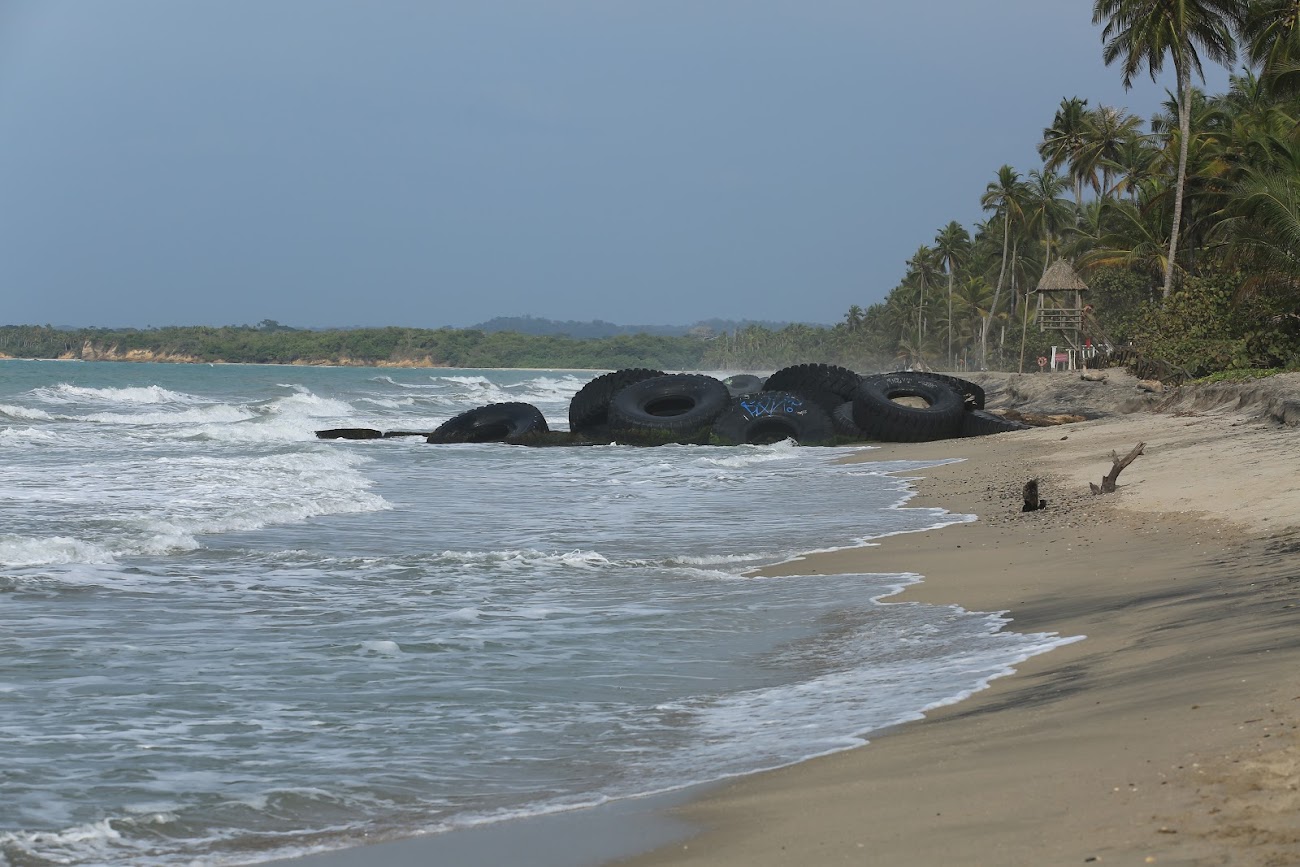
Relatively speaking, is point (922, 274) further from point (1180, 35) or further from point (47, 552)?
point (47, 552)

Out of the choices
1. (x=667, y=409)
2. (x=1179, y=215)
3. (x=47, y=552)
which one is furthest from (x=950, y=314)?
(x=47, y=552)

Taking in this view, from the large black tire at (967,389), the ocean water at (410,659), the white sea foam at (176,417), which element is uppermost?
the large black tire at (967,389)

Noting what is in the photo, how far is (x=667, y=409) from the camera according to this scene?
102 feet

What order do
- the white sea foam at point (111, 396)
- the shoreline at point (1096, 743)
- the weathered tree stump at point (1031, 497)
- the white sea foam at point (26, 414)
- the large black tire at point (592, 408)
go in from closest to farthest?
1. the shoreline at point (1096, 743)
2. the weathered tree stump at point (1031, 497)
3. the large black tire at point (592, 408)
4. the white sea foam at point (26, 414)
5. the white sea foam at point (111, 396)

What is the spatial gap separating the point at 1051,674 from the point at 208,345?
196 meters

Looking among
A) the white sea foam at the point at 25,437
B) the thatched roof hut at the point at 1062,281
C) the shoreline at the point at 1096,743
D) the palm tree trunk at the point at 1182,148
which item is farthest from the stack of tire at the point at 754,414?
the thatched roof hut at the point at 1062,281

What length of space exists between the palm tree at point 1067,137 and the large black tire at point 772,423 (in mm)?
37471

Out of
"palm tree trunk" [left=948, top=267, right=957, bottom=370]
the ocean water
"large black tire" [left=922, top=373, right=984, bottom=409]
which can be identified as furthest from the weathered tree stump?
"palm tree trunk" [left=948, top=267, right=957, bottom=370]

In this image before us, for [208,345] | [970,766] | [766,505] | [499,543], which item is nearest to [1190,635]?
[970,766]

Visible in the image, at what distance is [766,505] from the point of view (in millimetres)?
15789

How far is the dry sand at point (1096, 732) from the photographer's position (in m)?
3.45

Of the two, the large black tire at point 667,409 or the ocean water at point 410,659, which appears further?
the large black tire at point 667,409

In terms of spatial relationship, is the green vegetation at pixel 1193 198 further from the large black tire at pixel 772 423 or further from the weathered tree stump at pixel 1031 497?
the weathered tree stump at pixel 1031 497

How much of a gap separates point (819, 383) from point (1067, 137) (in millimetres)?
35756
